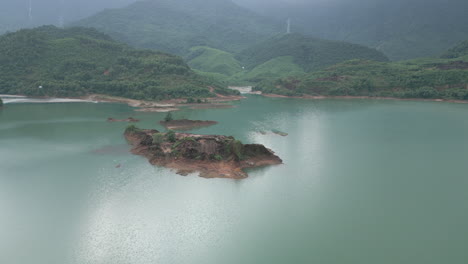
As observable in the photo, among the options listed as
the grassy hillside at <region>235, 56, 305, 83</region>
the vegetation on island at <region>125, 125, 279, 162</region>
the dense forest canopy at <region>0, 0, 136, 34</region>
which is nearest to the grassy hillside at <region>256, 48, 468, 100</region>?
the grassy hillside at <region>235, 56, 305, 83</region>

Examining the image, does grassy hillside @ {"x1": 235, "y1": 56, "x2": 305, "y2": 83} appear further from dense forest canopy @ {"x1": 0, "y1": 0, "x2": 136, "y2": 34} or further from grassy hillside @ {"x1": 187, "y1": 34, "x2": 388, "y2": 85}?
dense forest canopy @ {"x1": 0, "y1": 0, "x2": 136, "y2": 34}

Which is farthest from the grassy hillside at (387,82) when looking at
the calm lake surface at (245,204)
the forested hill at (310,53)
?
the calm lake surface at (245,204)

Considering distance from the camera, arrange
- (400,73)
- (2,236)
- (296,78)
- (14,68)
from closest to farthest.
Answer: (2,236) < (14,68) < (400,73) < (296,78)

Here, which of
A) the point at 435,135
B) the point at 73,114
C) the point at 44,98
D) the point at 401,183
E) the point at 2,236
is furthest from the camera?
the point at 44,98

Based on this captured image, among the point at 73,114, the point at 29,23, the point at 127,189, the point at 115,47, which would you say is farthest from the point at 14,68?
the point at 29,23

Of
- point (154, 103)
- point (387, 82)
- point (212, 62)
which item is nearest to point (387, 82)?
point (387, 82)

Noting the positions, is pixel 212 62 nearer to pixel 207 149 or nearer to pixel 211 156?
pixel 207 149

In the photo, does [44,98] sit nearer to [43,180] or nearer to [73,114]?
[73,114]
